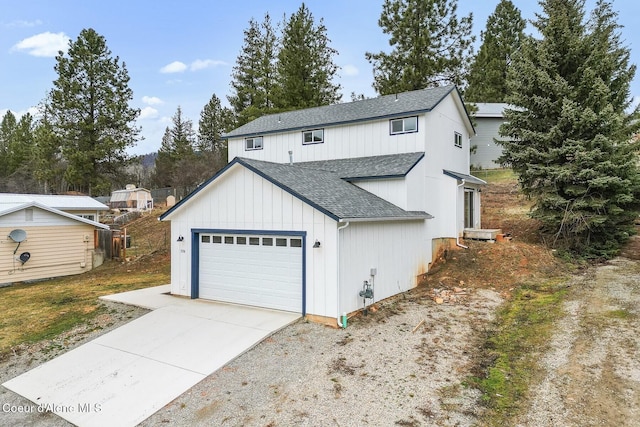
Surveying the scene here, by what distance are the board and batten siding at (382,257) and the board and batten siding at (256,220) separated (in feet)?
1.30

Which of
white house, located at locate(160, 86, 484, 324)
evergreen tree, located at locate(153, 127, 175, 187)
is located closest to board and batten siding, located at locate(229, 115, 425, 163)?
white house, located at locate(160, 86, 484, 324)

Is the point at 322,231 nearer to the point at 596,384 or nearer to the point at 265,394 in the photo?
the point at 265,394

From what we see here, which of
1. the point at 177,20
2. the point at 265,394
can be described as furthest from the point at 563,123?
the point at 177,20

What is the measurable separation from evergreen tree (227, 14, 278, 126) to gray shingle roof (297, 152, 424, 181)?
19869 millimetres

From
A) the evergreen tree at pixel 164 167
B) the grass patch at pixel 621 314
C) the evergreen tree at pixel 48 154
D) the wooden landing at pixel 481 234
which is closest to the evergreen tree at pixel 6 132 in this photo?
the evergreen tree at pixel 48 154

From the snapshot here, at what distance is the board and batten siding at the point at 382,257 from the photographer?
8.61m

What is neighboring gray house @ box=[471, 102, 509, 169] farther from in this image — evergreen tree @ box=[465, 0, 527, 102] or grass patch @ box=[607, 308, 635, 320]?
grass patch @ box=[607, 308, 635, 320]

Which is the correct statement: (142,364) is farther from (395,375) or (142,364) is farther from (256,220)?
(395,375)

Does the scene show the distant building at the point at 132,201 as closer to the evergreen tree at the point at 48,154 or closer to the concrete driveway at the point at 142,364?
the evergreen tree at the point at 48,154

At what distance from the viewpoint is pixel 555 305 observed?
30.2ft

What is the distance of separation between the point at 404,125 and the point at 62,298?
529 inches

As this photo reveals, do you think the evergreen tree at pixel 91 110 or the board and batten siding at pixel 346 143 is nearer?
the board and batten siding at pixel 346 143

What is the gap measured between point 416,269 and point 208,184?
7.20 meters

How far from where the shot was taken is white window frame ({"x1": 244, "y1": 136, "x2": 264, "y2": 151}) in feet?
61.2
